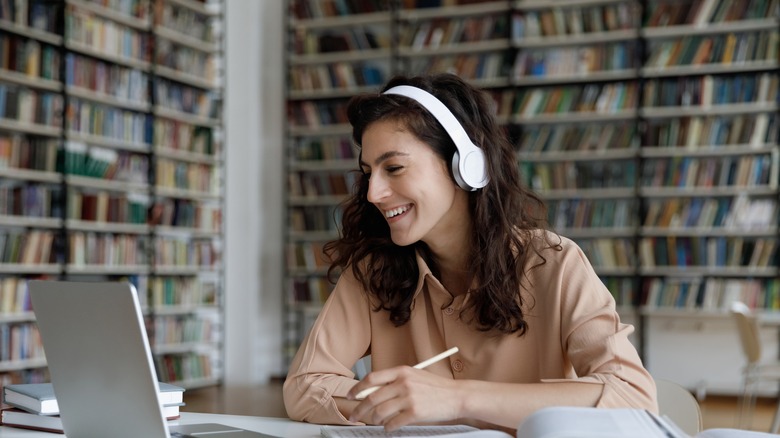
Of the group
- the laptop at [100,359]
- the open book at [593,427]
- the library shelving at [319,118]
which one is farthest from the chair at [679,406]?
the library shelving at [319,118]

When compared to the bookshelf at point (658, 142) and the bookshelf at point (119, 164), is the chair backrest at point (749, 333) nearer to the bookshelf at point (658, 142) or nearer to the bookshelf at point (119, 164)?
the bookshelf at point (658, 142)

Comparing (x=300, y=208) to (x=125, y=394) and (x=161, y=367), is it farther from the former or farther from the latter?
(x=125, y=394)

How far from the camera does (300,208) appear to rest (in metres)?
7.31

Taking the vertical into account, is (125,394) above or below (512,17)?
below

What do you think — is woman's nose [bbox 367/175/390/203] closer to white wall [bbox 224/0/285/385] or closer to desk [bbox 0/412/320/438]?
desk [bbox 0/412/320/438]

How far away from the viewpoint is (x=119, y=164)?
5797mm

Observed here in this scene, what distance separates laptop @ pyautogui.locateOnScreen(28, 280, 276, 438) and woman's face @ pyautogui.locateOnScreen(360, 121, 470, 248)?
0.47 meters

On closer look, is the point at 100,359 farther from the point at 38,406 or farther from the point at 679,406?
Result: the point at 679,406

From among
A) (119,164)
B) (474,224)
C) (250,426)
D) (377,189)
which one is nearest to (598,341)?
(474,224)

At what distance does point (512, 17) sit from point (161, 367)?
3.42 metres

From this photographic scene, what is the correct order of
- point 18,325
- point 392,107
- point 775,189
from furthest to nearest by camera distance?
point 775,189
point 18,325
point 392,107

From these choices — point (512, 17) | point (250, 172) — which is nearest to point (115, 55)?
point (250, 172)

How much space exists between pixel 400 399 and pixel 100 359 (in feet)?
1.19

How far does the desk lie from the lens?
128 cm
